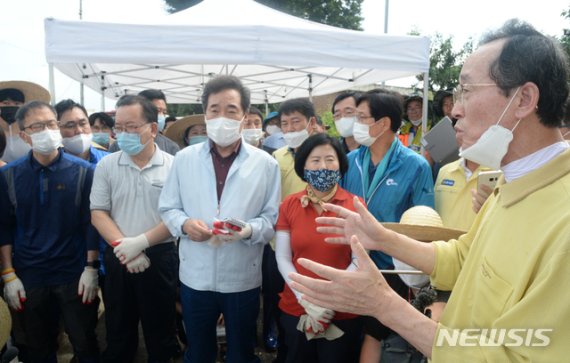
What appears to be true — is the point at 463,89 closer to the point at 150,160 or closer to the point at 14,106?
the point at 150,160

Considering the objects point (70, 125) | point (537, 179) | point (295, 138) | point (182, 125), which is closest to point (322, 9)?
point (182, 125)

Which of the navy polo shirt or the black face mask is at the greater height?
the black face mask

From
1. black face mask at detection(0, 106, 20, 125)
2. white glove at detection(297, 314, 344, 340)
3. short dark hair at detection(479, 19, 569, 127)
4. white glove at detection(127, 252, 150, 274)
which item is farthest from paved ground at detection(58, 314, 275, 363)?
short dark hair at detection(479, 19, 569, 127)

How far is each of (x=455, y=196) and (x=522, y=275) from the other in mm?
1693

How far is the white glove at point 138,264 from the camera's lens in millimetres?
2617

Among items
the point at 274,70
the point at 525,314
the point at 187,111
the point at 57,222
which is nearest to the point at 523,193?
the point at 525,314

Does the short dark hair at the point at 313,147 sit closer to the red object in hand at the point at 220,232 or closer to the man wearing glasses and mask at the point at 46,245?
the red object in hand at the point at 220,232

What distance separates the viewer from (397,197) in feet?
8.70

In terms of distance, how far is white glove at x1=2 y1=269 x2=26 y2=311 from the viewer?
265 cm

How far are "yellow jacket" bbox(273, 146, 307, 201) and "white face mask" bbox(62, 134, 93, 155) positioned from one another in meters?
1.79

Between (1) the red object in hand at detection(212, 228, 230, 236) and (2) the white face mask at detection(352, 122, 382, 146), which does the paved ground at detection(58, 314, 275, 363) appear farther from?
(2) the white face mask at detection(352, 122, 382, 146)

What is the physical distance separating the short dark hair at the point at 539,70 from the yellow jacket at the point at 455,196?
1400 millimetres

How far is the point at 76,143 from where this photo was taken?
350 centimetres

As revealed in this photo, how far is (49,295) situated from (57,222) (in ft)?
1.75
